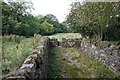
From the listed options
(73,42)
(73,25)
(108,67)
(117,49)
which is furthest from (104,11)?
(73,42)

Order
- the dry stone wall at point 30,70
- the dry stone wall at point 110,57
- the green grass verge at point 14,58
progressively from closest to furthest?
the dry stone wall at point 30,70
the green grass verge at point 14,58
the dry stone wall at point 110,57

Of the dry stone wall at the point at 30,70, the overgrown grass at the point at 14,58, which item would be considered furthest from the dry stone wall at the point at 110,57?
the overgrown grass at the point at 14,58

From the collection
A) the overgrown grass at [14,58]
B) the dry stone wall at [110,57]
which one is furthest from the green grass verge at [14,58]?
the dry stone wall at [110,57]

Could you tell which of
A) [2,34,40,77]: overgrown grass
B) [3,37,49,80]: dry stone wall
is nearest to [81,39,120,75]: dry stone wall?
[3,37,49,80]: dry stone wall

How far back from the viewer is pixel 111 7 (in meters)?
3.63

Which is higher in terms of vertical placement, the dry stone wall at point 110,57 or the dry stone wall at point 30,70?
the dry stone wall at point 30,70

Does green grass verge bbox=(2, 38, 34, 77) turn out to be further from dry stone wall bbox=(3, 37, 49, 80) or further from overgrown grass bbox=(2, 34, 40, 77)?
dry stone wall bbox=(3, 37, 49, 80)

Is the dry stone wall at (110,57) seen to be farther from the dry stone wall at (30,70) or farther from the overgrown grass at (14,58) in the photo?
the overgrown grass at (14,58)

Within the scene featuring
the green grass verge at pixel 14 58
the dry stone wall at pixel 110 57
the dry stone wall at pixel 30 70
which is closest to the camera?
the dry stone wall at pixel 30 70

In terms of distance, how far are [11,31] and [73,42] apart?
739 cm

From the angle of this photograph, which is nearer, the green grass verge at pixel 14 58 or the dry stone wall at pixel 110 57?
the green grass verge at pixel 14 58

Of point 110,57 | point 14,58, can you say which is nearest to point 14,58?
point 14,58

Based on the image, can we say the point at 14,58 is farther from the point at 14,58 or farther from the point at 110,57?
the point at 110,57

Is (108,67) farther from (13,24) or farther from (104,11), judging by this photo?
(13,24)
